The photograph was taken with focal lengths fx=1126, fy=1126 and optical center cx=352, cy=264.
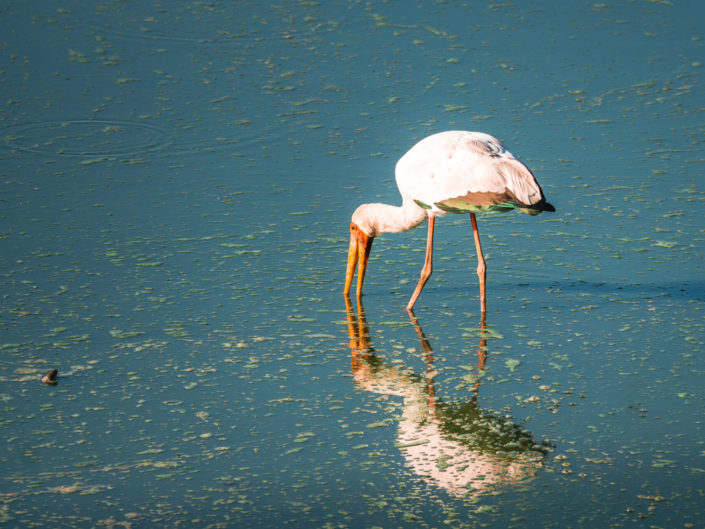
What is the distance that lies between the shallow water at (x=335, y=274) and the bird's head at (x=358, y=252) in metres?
0.13

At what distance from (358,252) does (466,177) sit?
82 cm

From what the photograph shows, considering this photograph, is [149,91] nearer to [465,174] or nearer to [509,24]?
[509,24]

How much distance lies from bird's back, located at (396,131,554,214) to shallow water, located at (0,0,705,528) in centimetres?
54

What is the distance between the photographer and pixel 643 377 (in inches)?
205

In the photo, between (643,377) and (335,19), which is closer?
(643,377)

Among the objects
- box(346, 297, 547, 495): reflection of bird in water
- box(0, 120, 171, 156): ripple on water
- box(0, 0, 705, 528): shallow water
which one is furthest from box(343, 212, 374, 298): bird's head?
box(0, 120, 171, 156): ripple on water

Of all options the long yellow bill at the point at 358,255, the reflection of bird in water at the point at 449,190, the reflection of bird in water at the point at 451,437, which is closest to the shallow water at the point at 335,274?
the reflection of bird in water at the point at 451,437

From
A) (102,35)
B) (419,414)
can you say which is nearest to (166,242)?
(419,414)

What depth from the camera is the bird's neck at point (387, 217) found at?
648 cm

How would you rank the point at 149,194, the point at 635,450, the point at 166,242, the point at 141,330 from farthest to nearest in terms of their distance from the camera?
1. the point at 149,194
2. the point at 166,242
3. the point at 141,330
4. the point at 635,450

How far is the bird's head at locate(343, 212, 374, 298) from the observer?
634 centimetres

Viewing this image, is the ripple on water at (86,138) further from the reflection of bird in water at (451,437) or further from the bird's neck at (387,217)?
the reflection of bird in water at (451,437)

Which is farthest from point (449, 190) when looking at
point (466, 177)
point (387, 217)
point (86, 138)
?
point (86, 138)

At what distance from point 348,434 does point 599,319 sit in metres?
1.77
